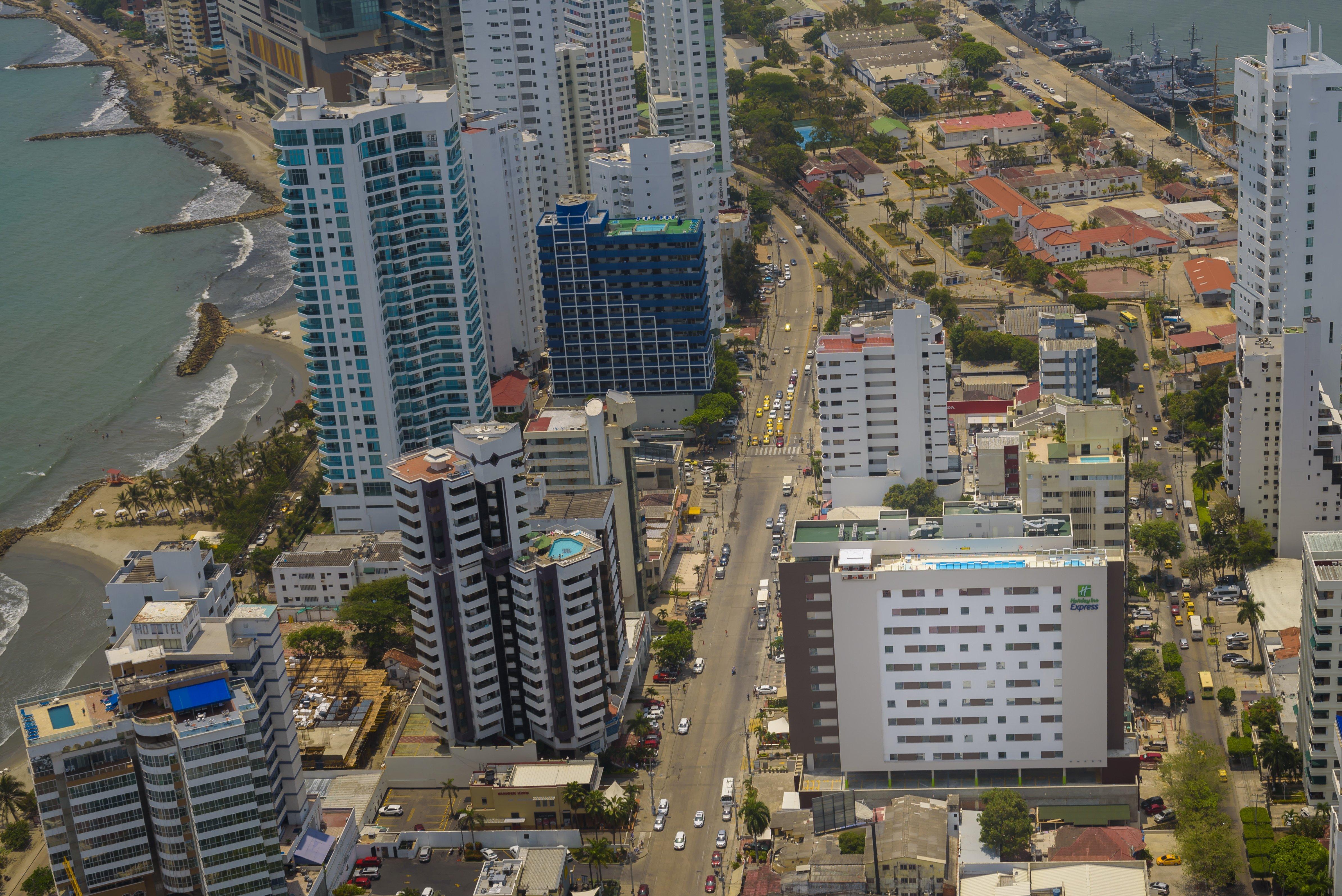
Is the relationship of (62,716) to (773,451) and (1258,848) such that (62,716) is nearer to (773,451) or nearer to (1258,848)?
(1258,848)

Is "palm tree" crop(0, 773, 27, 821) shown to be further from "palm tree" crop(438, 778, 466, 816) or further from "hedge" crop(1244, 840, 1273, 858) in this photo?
"hedge" crop(1244, 840, 1273, 858)

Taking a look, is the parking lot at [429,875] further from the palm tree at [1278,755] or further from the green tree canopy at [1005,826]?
the palm tree at [1278,755]

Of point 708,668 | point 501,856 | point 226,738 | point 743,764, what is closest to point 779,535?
point 708,668

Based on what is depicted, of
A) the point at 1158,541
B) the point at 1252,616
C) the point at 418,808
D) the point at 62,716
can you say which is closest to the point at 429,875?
the point at 418,808

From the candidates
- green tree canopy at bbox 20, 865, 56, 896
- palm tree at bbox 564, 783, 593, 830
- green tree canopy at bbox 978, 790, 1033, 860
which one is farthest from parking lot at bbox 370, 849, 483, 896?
green tree canopy at bbox 978, 790, 1033, 860

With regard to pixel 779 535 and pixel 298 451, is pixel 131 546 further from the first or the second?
pixel 779 535
